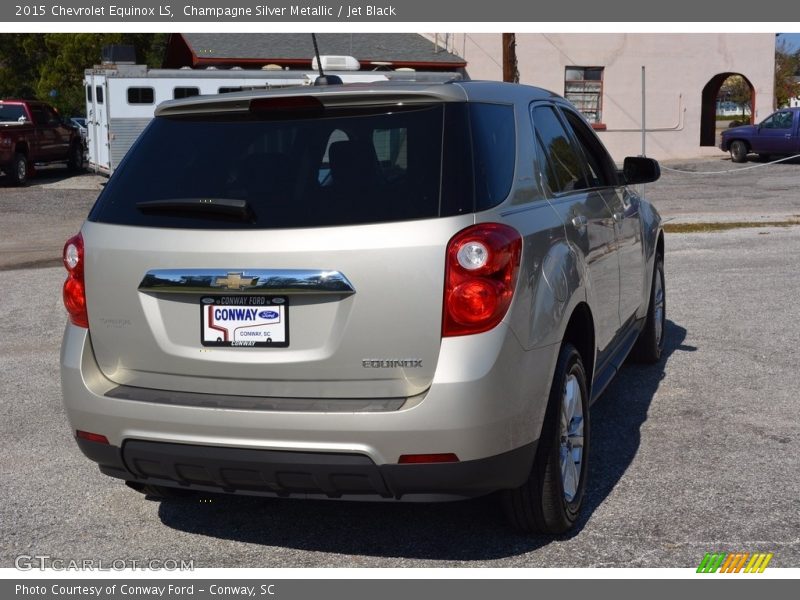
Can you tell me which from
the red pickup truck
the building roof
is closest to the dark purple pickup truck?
the building roof

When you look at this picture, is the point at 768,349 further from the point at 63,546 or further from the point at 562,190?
the point at 63,546

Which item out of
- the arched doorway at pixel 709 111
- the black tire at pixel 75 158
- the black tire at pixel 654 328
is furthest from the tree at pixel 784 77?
the black tire at pixel 654 328

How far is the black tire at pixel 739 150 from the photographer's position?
3369 cm

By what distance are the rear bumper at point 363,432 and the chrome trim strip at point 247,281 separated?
40 cm

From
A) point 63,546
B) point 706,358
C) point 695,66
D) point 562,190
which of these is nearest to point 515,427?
point 562,190

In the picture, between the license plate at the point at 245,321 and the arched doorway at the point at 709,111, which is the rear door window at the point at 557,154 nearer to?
the license plate at the point at 245,321

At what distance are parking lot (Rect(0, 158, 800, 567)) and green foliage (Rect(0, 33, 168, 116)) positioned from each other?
42732 mm

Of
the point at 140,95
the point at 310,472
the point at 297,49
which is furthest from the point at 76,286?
the point at 297,49

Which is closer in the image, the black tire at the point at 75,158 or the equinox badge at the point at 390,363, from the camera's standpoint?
the equinox badge at the point at 390,363

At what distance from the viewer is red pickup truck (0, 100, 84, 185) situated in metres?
25.5

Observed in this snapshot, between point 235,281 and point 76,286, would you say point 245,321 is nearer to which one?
point 235,281

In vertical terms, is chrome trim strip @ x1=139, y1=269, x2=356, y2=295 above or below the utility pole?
below

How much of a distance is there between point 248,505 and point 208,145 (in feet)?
5.48

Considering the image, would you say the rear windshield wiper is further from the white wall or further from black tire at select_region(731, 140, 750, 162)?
black tire at select_region(731, 140, 750, 162)
